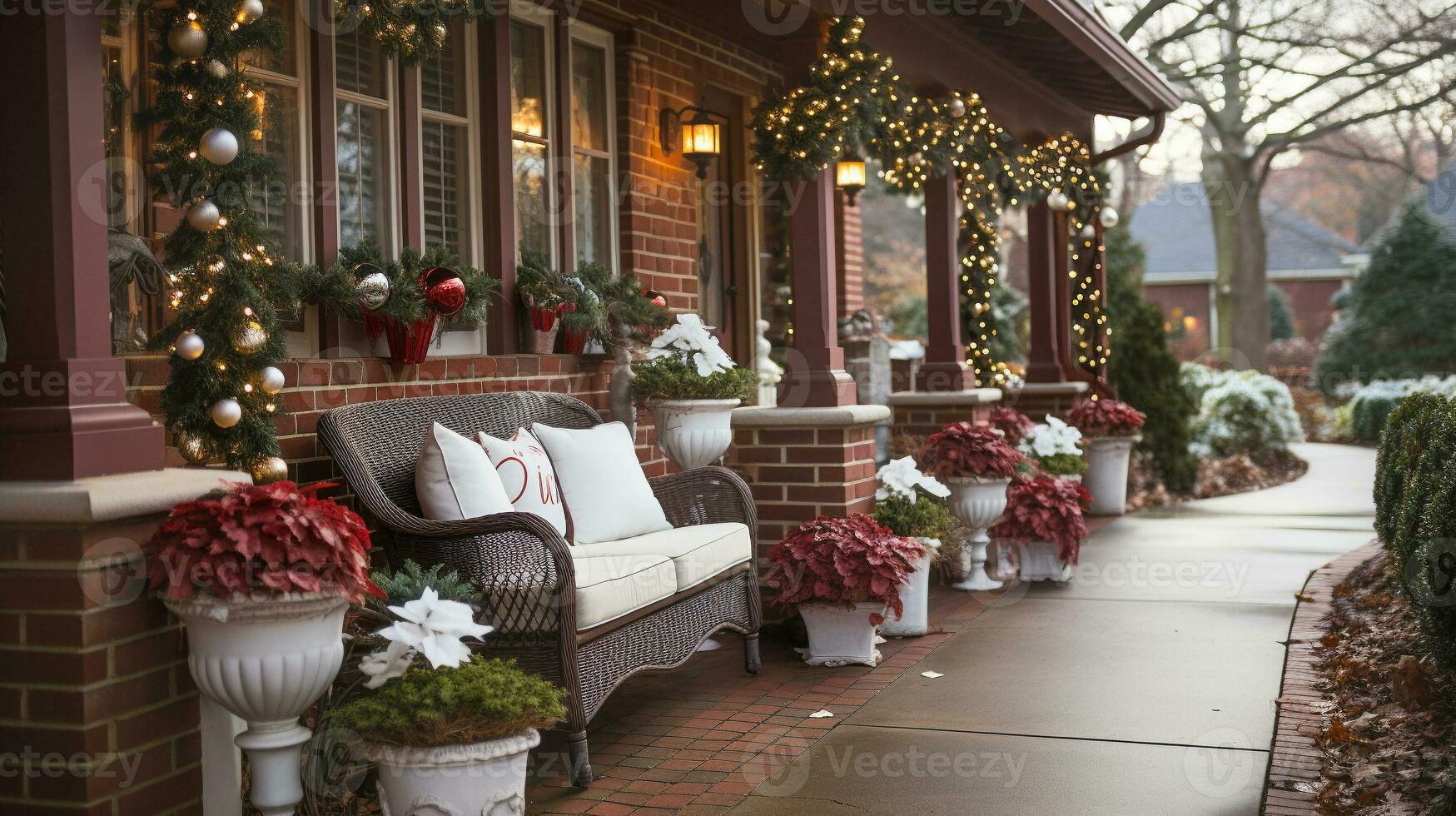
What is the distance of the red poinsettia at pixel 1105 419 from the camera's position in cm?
948

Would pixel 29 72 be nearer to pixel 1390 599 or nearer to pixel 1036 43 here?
pixel 1390 599

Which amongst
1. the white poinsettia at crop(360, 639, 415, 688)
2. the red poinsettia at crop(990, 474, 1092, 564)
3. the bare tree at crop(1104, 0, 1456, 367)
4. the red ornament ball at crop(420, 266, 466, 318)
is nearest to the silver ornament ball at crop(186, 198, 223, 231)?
the white poinsettia at crop(360, 639, 415, 688)

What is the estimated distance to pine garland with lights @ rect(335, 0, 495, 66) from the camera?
3723 millimetres

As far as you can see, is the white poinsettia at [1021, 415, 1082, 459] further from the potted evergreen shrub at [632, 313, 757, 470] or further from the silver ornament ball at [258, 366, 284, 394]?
the silver ornament ball at [258, 366, 284, 394]

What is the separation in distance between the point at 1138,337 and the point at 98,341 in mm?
9263

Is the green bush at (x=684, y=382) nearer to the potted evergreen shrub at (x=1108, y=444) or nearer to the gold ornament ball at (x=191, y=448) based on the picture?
the gold ornament ball at (x=191, y=448)

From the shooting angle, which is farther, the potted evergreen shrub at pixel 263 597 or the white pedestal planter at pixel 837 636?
the white pedestal planter at pixel 837 636

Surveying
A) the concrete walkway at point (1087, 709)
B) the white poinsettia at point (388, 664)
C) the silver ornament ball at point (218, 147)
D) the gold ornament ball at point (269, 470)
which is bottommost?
the concrete walkway at point (1087, 709)

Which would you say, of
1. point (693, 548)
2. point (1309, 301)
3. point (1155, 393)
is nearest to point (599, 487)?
point (693, 548)

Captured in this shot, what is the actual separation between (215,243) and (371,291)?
1064mm

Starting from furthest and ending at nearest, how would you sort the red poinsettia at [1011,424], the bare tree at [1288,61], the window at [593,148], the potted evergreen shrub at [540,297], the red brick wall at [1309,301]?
the red brick wall at [1309,301] → the bare tree at [1288,61] → the red poinsettia at [1011,424] → the window at [593,148] → the potted evergreen shrub at [540,297]

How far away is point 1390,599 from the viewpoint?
5.34 meters

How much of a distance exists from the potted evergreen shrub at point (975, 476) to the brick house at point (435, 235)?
67 cm

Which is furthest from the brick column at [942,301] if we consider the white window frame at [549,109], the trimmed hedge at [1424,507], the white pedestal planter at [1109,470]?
the white window frame at [549,109]
